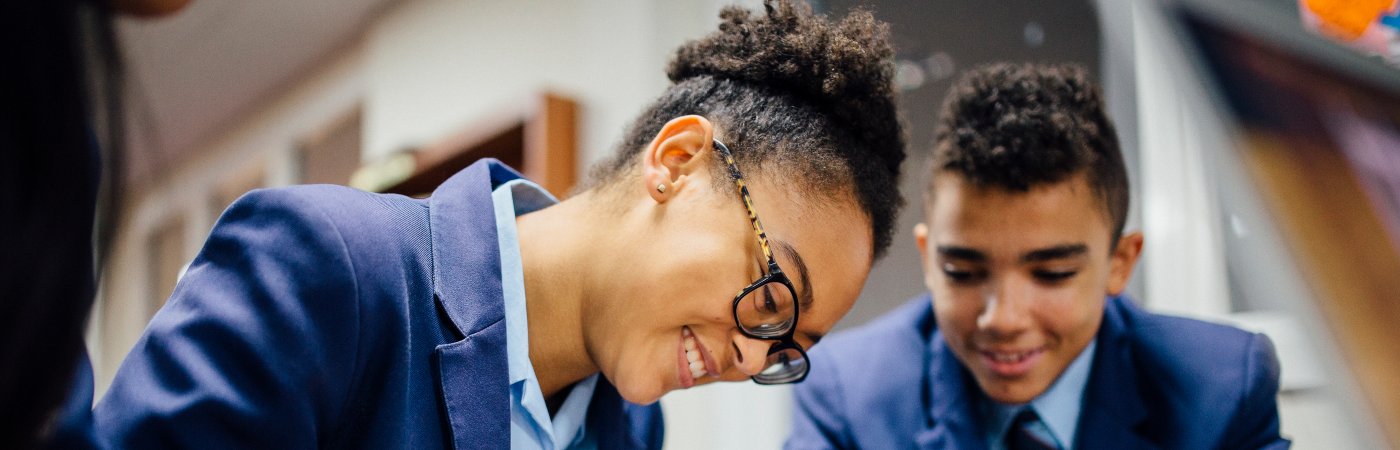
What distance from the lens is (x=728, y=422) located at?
2.06 meters

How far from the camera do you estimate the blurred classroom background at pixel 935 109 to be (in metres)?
1.00

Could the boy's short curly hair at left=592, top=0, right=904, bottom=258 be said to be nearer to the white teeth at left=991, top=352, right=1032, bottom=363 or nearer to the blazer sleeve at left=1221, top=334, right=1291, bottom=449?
the white teeth at left=991, top=352, right=1032, bottom=363

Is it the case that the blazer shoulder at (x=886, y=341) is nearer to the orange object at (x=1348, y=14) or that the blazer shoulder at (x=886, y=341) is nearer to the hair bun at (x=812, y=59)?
the hair bun at (x=812, y=59)

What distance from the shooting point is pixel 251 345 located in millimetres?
787

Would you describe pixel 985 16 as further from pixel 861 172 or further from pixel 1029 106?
pixel 861 172

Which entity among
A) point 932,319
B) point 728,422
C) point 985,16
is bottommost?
point 728,422

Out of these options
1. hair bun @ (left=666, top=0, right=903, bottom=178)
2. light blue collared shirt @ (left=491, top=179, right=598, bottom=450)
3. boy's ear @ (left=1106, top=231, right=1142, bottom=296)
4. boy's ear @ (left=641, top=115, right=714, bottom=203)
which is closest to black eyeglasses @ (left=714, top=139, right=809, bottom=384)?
boy's ear @ (left=641, top=115, right=714, bottom=203)

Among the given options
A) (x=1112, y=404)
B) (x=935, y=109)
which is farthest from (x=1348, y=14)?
(x=935, y=109)

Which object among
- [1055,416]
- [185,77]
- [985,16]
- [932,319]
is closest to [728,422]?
[932,319]

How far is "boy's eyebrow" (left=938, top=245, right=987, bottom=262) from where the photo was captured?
1462 mm

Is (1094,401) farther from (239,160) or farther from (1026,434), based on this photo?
(239,160)

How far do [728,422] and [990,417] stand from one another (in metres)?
0.59

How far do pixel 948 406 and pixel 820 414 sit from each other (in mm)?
206

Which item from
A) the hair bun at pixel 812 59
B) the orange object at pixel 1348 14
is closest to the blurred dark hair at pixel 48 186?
the hair bun at pixel 812 59
